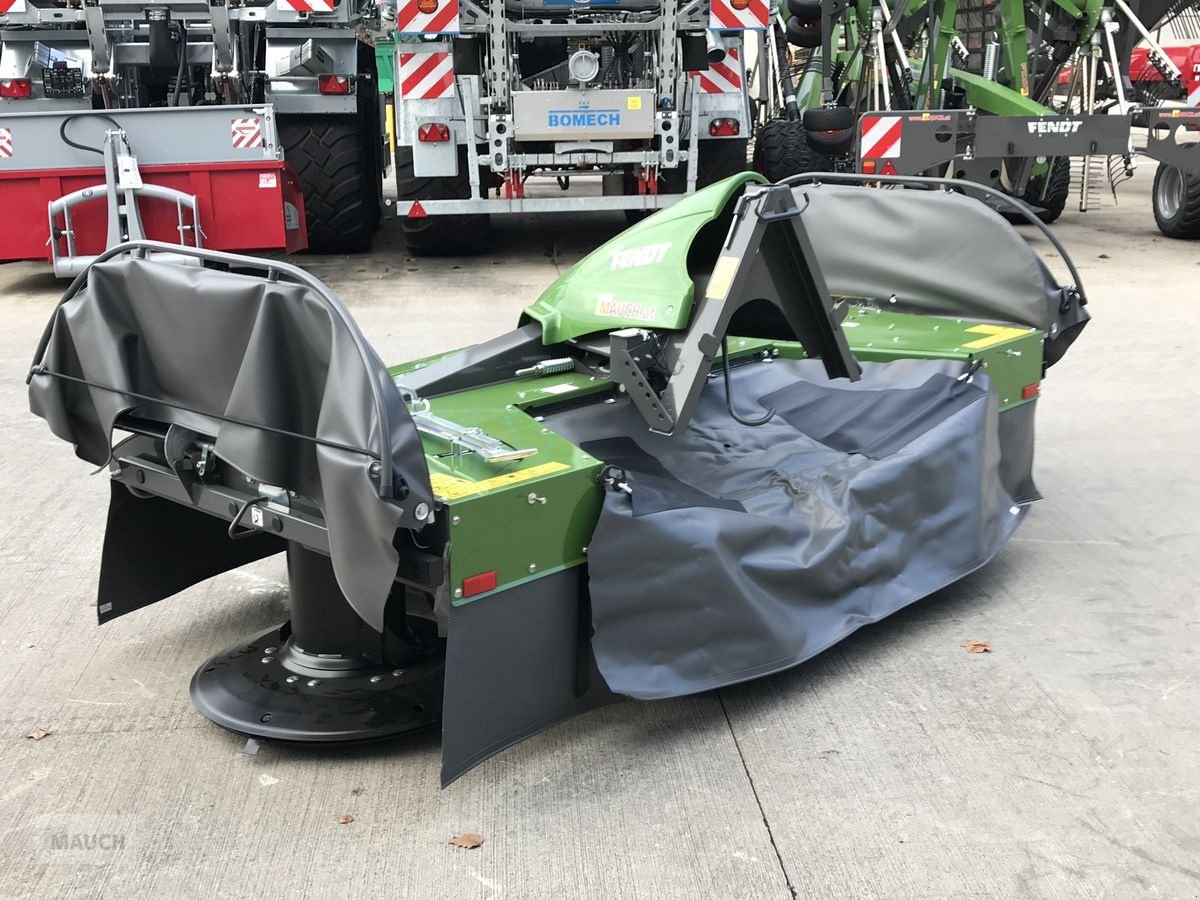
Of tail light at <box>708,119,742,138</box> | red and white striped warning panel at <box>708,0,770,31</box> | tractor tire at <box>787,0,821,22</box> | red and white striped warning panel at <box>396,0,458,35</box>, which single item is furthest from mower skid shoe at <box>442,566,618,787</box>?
tractor tire at <box>787,0,821,22</box>

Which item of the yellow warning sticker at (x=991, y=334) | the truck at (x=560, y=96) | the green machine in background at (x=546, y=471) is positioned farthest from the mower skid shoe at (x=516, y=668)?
the truck at (x=560, y=96)

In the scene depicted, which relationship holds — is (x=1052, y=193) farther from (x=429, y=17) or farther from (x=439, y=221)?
(x=429, y=17)

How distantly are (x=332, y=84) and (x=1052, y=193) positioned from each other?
6021 mm

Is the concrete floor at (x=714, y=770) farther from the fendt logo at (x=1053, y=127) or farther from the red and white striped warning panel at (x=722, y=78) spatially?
the red and white striped warning panel at (x=722, y=78)

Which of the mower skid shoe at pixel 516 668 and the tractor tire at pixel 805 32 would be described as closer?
the mower skid shoe at pixel 516 668

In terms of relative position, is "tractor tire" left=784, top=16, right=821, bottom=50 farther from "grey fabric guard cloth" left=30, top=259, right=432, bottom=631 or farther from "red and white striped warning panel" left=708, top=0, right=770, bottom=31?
"grey fabric guard cloth" left=30, top=259, right=432, bottom=631

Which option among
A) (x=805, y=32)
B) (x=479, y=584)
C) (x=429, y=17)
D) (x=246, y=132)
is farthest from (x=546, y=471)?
(x=805, y=32)

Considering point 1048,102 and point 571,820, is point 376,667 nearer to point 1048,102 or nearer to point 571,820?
point 571,820

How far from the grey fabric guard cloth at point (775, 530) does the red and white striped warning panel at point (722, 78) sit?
565cm

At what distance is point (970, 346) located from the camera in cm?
397

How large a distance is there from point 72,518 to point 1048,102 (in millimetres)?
8257

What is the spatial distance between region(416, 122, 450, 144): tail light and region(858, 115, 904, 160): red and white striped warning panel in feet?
9.24

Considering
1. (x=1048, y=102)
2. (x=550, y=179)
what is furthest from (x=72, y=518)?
(x=550, y=179)

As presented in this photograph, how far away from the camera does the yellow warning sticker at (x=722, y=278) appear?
3.18 m
